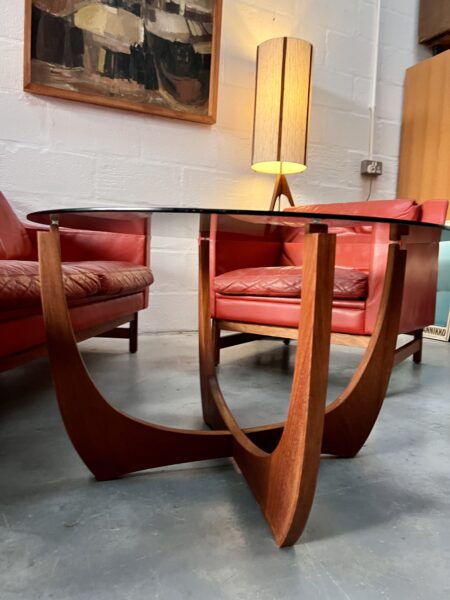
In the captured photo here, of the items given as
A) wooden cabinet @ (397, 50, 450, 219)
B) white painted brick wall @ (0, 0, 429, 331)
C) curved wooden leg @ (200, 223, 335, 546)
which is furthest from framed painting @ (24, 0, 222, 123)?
curved wooden leg @ (200, 223, 335, 546)

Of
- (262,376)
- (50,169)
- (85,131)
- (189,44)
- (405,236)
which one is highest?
(189,44)

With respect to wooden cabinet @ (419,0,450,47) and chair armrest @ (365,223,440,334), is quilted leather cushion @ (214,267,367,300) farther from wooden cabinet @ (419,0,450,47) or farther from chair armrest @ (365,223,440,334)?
wooden cabinet @ (419,0,450,47)

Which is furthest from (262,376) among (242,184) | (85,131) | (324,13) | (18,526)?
(324,13)

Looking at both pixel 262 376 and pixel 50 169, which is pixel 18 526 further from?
pixel 50 169

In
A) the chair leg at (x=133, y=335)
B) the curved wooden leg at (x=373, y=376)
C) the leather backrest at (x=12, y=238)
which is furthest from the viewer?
the chair leg at (x=133, y=335)

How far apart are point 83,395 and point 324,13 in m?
2.86

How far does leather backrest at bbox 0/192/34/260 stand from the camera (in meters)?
1.61

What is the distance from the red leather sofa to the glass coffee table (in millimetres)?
166

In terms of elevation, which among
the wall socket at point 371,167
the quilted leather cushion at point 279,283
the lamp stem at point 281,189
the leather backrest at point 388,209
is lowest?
the quilted leather cushion at point 279,283

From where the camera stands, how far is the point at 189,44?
2.38 m

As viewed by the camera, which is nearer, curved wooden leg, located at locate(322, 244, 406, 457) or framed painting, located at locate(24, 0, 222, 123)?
curved wooden leg, located at locate(322, 244, 406, 457)

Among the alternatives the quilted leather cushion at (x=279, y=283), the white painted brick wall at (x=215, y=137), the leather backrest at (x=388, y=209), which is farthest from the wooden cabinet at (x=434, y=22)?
the quilted leather cushion at (x=279, y=283)

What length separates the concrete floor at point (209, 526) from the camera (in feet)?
1.88

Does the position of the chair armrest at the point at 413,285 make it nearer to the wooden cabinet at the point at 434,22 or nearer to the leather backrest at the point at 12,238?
the leather backrest at the point at 12,238
